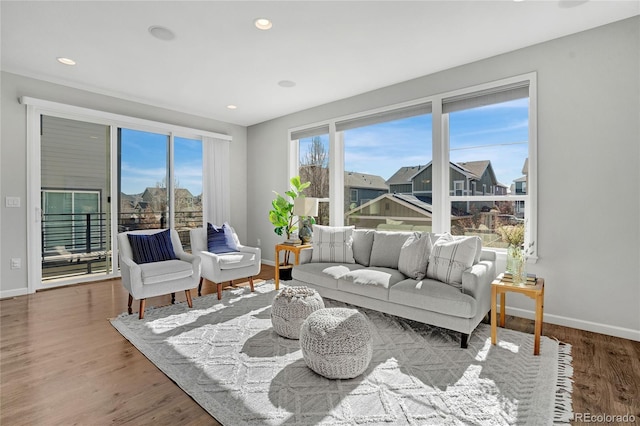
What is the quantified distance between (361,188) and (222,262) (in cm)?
227

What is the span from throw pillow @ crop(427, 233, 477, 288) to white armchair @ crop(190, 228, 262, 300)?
7.30ft

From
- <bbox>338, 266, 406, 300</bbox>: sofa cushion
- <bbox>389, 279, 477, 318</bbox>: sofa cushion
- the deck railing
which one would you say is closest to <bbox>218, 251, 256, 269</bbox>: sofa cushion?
<bbox>338, 266, 406, 300</bbox>: sofa cushion

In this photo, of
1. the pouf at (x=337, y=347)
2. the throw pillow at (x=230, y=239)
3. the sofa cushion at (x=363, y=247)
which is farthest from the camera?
the throw pillow at (x=230, y=239)

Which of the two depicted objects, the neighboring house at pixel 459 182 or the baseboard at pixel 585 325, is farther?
the neighboring house at pixel 459 182

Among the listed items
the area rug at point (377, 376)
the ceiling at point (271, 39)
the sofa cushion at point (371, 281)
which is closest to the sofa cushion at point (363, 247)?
the sofa cushion at point (371, 281)

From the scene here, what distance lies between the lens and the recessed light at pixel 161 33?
116 inches

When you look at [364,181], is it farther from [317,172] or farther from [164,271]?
[164,271]

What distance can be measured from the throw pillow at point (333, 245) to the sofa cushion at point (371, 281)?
48 centimetres

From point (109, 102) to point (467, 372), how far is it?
5533 mm

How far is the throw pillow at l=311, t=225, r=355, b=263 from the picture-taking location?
386 cm

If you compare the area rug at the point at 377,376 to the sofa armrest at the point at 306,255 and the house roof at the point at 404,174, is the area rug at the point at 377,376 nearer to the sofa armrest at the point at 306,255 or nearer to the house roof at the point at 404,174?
the sofa armrest at the point at 306,255

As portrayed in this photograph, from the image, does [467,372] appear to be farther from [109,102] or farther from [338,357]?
[109,102]

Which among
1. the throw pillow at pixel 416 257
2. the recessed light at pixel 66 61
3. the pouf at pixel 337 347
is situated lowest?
the pouf at pixel 337 347

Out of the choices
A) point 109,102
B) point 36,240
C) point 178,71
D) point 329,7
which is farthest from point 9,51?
point 329,7
